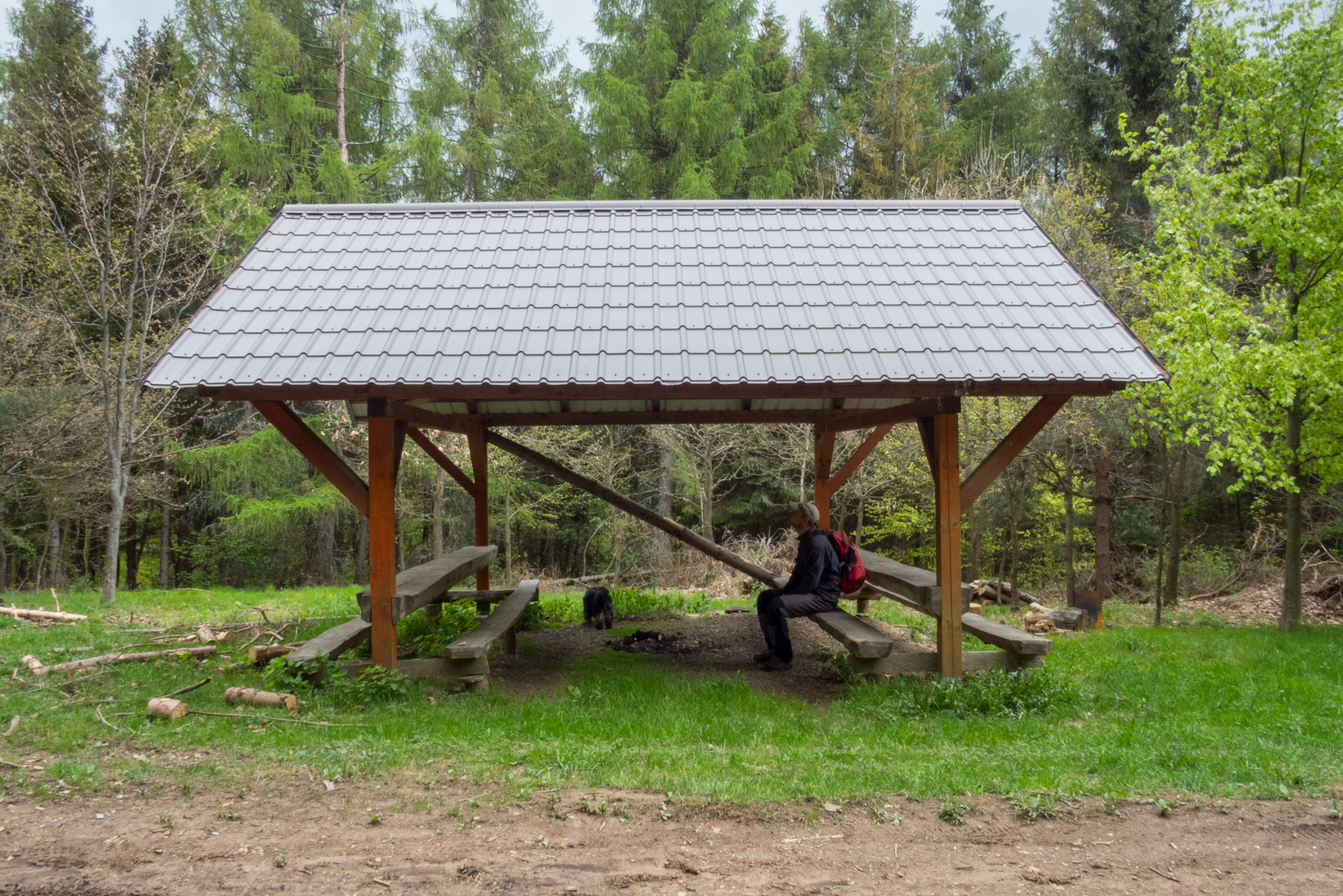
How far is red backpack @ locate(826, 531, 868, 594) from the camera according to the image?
7223mm

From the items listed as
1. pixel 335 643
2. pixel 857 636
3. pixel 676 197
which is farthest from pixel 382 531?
pixel 676 197

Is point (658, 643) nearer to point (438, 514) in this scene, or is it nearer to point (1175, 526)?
point (438, 514)

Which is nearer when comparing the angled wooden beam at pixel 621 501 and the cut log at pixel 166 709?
the cut log at pixel 166 709

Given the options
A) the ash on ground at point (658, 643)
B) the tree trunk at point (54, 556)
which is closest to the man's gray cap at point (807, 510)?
the ash on ground at point (658, 643)

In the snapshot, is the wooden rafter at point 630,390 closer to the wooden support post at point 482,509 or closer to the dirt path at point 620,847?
the dirt path at point 620,847

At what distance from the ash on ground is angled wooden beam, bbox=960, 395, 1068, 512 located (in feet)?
11.4

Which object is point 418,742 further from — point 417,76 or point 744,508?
point 417,76

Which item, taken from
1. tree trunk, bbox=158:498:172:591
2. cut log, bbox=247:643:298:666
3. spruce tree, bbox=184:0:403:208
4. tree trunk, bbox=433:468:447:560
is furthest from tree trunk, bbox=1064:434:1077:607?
tree trunk, bbox=158:498:172:591

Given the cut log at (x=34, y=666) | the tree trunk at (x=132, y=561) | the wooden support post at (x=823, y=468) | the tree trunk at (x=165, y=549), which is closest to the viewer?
the cut log at (x=34, y=666)

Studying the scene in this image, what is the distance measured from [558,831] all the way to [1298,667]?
706cm

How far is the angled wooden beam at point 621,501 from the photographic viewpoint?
8.05 meters

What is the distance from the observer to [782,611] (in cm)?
701

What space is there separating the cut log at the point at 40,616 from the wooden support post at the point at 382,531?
6.22 metres

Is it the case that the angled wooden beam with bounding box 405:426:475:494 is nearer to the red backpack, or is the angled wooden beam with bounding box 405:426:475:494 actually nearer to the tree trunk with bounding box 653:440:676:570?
the red backpack
